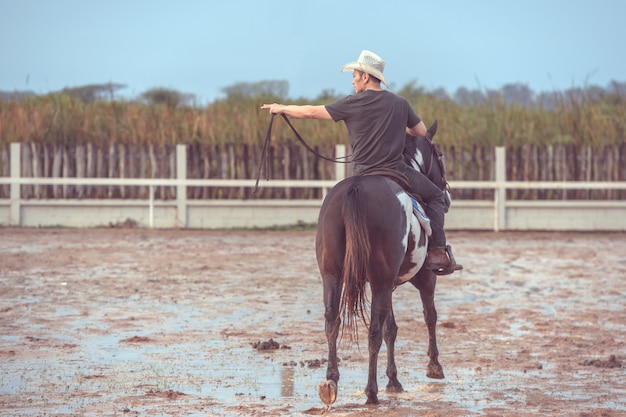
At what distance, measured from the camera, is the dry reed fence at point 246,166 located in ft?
90.3

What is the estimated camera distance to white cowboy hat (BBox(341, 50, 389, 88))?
9.43 m

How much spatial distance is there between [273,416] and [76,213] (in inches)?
778

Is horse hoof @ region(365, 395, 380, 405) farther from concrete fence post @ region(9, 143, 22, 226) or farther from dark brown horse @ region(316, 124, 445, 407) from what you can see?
concrete fence post @ region(9, 143, 22, 226)

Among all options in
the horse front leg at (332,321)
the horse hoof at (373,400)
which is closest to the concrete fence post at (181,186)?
the horse front leg at (332,321)

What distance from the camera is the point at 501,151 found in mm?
27906

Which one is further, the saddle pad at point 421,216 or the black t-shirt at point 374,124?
the saddle pad at point 421,216

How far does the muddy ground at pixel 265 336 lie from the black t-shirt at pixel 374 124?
1.84 meters

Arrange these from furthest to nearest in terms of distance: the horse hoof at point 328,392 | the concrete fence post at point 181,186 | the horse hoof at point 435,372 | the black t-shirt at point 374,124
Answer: the concrete fence post at point 181,186
the horse hoof at point 435,372
the black t-shirt at point 374,124
the horse hoof at point 328,392

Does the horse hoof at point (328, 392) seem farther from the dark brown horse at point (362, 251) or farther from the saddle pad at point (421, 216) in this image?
the saddle pad at point (421, 216)

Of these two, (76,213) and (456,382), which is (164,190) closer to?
(76,213)

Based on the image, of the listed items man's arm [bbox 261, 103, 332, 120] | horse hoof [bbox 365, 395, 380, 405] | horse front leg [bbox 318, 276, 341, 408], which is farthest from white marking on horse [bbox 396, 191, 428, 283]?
horse hoof [bbox 365, 395, 380, 405]

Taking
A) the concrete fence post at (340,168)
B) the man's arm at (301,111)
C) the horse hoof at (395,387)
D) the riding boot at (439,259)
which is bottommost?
the horse hoof at (395,387)

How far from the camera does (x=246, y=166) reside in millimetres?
27969

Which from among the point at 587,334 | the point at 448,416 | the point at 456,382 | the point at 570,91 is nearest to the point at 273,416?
the point at 448,416
